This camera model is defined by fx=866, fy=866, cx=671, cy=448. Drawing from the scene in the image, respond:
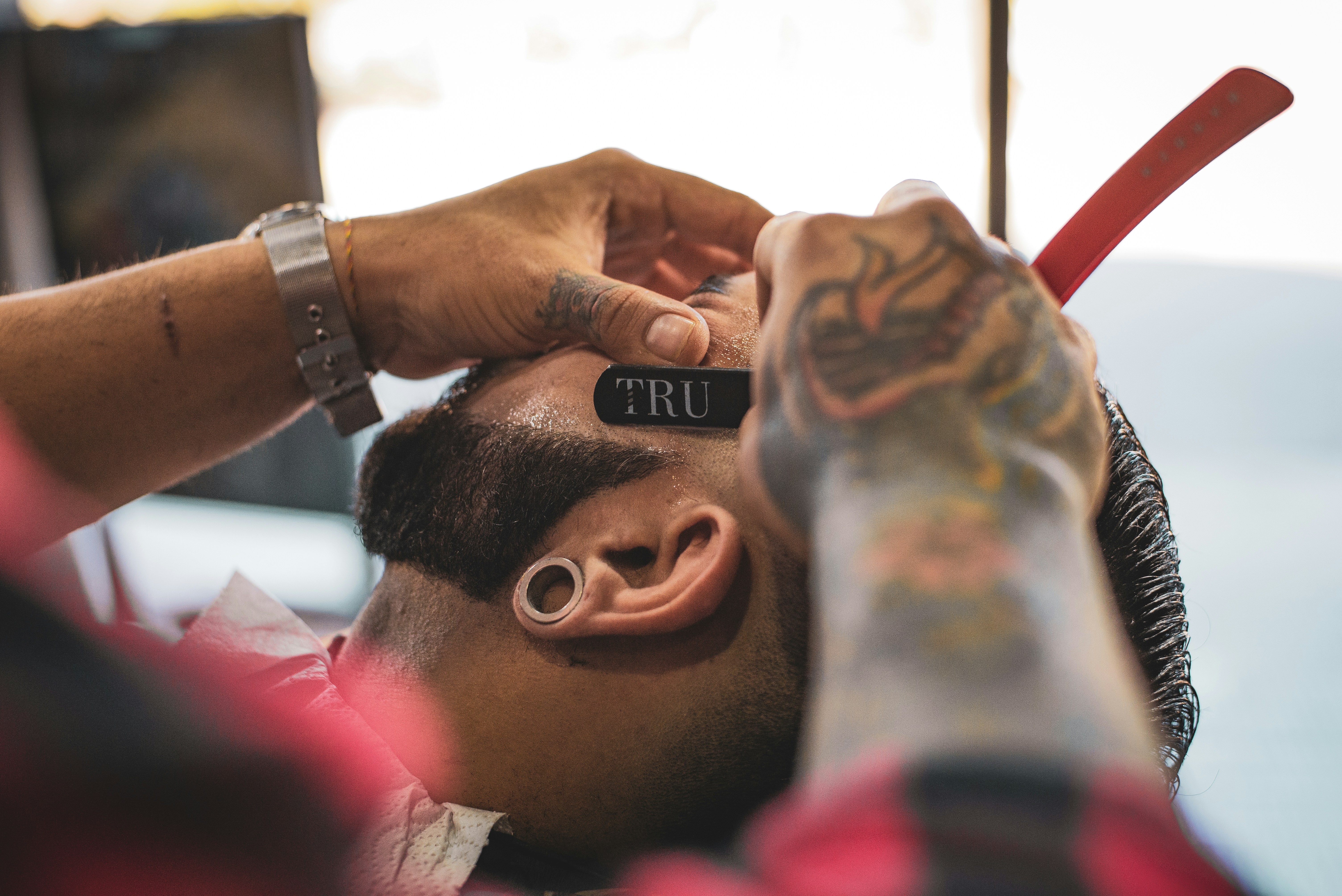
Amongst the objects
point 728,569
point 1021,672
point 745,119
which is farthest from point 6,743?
point 745,119

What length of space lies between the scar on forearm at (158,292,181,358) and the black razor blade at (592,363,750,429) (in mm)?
612

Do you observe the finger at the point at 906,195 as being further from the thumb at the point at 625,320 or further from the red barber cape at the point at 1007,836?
the red barber cape at the point at 1007,836

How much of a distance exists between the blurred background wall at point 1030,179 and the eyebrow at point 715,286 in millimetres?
946

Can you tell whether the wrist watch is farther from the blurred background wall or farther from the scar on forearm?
the blurred background wall

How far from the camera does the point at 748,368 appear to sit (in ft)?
2.81

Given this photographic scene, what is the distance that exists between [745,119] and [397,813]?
209 cm

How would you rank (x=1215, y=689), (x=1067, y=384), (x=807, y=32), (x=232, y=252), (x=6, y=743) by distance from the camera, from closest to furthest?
(x=1067, y=384)
(x=6, y=743)
(x=232, y=252)
(x=1215, y=689)
(x=807, y=32)

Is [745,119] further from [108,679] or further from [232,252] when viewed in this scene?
[108,679]

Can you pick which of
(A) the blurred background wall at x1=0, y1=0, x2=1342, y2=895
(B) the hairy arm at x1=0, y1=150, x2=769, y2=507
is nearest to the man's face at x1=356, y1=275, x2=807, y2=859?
(B) the hairy arm at x1=0, y1=150, x2=769, y2=507

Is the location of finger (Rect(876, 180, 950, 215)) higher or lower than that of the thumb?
higher

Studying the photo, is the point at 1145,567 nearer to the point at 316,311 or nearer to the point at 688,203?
the point at 688,203

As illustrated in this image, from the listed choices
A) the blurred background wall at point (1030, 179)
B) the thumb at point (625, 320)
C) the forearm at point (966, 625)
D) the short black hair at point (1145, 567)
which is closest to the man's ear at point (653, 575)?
the thumb at point (625, 320)

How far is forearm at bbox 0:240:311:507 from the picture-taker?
3.53 ft

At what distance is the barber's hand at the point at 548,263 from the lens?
99cm
